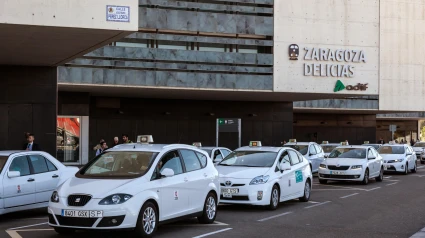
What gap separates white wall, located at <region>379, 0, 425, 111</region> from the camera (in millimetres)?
45375

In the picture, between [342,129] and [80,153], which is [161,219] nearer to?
[80,153]

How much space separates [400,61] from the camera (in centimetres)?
4553

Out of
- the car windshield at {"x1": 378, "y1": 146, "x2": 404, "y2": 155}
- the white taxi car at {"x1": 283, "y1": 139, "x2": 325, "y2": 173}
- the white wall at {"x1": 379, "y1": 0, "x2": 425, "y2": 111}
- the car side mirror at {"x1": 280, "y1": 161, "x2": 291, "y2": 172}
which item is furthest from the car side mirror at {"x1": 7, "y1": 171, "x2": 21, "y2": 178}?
the white wall at {"x1": 379, "y1": 0, "x2": 425, "y2": 111}

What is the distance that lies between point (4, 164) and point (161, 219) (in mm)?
4135

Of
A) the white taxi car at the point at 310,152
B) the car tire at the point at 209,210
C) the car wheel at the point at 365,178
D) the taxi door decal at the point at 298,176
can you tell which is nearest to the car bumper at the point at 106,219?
the car tire at the point at 209,210

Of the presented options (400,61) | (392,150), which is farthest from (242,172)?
(400,61)

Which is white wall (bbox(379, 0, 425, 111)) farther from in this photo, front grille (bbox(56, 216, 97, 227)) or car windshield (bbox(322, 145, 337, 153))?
front grille (bbox(56, 216, 97, 227))

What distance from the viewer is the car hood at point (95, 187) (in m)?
10.2

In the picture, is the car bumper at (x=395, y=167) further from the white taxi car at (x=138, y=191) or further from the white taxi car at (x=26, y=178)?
the white taxi car at (x=26, y=178)

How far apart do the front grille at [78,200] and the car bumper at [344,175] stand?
50.9 feet

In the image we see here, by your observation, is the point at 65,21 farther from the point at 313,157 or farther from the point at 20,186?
the point at 313,157

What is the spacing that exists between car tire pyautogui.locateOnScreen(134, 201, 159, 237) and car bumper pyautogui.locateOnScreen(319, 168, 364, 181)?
14.5 m

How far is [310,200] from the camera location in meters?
18.2

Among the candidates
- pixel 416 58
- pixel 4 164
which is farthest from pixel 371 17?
pixel 4 164
